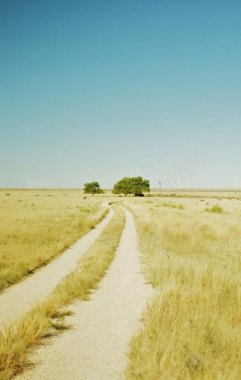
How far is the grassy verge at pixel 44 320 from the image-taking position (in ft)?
18.2

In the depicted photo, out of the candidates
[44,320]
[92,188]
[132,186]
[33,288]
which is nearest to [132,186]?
[132,186]

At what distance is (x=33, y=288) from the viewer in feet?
34.6

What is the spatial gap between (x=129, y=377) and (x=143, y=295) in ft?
15.1

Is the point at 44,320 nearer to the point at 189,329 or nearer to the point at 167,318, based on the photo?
the point at 167,318

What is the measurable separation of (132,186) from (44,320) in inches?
4597

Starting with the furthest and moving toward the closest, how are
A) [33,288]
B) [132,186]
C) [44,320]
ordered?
[132,186] → [33,288] → [44,320]

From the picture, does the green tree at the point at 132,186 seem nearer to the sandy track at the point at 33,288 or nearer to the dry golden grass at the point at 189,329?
the sandy track at the point at 33,288

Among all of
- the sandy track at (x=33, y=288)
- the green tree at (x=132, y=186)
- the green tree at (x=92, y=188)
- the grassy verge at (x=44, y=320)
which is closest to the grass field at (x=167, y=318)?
the grassy verge at (x=44, y=320)

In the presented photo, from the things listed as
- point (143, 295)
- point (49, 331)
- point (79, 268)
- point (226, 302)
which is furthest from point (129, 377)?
point (79, 268)

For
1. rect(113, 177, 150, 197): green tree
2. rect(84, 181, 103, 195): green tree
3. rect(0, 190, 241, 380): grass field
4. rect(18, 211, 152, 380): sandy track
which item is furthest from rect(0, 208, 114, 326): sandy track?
rect(84, 181, 103, 195): green tree

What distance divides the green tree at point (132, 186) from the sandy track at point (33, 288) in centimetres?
10702

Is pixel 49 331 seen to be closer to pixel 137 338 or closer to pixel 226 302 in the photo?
pixel 137 338

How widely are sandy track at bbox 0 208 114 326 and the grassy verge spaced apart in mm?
524

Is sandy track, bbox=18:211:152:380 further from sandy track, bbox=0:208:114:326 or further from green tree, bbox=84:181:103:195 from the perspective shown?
green tree, bbox=84:181:103:195
